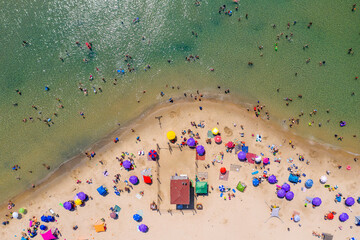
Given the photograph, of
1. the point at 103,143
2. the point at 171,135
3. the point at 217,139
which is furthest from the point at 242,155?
the point at 103,143

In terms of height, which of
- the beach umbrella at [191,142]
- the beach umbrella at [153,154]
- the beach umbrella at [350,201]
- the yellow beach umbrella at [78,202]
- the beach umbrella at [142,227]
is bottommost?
the beach umbrella at [142,227]

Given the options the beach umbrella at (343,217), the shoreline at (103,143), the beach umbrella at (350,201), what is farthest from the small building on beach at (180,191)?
the beach umbrella at (350,201)

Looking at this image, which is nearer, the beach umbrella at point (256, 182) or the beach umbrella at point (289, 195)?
the beach umbrella at point (289, 195)

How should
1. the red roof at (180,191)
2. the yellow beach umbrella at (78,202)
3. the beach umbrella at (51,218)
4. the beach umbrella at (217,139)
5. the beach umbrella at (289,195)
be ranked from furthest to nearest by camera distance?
the beach umbrella at (51,218), the yellow beach umbrella at (78,202), the beach umbrella at (217,139), the beach umbrella at (289,195), the red roof at (180,191)

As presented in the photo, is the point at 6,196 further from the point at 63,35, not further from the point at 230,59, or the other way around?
the point at 230,59

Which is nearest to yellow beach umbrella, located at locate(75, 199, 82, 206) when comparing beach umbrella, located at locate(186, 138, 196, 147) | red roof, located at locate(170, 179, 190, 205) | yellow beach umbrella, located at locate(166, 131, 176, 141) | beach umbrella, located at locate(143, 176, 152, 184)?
beach umbrella, located at locate(143, 176, 152, 184)

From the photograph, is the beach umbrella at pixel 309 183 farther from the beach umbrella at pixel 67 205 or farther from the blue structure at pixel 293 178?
the beach umbrella at pixel 67 205

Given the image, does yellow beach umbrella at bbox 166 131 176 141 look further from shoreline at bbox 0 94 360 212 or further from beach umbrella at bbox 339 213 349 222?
beach umbrella at bbox 339 213 349 222
